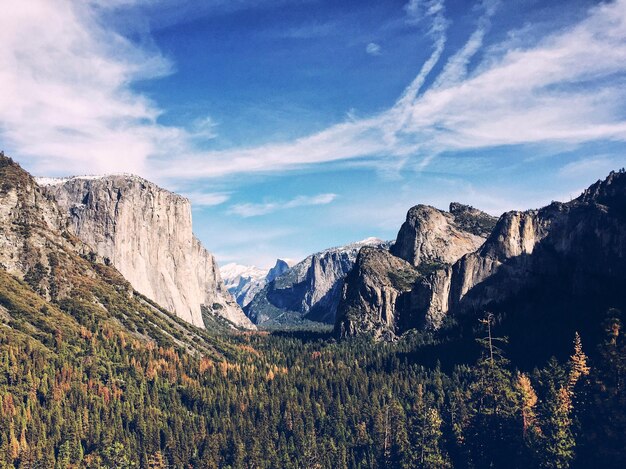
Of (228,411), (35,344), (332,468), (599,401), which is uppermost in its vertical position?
(35,344)

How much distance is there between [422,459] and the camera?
129 m

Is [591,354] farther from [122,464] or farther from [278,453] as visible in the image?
[122,464]

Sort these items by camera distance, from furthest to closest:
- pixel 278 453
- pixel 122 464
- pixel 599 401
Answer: pixel 278 453
pixel 122 464
pixel 599 401

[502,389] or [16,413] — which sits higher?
[502,389]

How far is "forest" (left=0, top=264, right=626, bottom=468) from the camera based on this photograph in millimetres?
100562

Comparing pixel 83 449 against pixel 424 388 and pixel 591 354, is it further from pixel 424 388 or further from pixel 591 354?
pixel 591 354

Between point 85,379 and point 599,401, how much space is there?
145 meters

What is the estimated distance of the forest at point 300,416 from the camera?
10056cm

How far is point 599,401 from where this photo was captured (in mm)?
98250

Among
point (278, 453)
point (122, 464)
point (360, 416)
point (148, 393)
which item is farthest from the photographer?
point (148, 393)

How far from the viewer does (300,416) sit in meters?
175

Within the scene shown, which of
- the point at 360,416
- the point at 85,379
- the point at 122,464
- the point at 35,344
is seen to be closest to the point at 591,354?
the point at 360,416

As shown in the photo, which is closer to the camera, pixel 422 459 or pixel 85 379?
pixel 422 459

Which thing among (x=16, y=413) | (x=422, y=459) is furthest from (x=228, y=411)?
(x=422, y=459)
